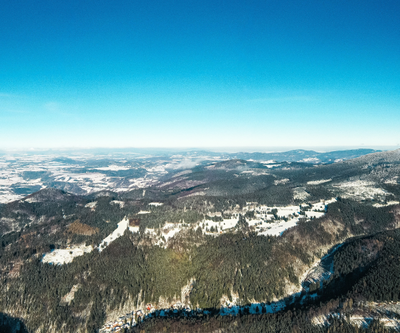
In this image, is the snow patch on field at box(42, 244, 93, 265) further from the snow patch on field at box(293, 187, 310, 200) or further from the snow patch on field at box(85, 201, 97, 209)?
the snow patch on field at box(293, 187, 310, 200)

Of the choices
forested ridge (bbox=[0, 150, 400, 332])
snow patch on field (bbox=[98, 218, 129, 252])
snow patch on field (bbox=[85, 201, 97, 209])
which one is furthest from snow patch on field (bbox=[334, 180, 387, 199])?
snow patch on field (bbox=[85, 201, 97, 209])

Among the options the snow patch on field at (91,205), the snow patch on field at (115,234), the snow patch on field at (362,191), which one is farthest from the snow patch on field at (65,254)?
the snow patch on field at (362,191)

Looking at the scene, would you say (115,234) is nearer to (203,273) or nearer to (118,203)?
(118,203)

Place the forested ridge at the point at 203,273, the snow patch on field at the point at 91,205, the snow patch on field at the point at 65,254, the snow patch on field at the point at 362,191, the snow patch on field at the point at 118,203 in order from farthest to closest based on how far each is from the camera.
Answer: the snow patch on field at the point at 118,203 → the snow patch on field at the point at 91,205 → the snow patch on field at the point at 362,191 → the snow patch on field at the point at 65,254 → the forested ridge at the point at 203,273

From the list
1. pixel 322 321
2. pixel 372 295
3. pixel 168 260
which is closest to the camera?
pixel 322 321

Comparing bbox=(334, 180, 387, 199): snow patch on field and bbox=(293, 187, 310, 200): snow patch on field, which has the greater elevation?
bbox=(334, 180, 387, 199): snow patch on field

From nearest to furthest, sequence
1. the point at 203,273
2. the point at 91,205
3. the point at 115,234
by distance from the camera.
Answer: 1. the point at 203,273
2. the point at 115,234
3. the point at 91,205

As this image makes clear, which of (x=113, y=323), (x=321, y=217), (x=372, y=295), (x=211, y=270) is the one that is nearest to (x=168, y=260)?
(x=211, y=270)

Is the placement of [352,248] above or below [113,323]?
above

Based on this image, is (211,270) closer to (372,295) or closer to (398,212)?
(372,295)

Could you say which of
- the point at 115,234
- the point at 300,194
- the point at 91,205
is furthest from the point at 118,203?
the point at 300,194

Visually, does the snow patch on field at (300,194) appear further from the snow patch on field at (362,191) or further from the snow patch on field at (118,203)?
the snow patch on field at (118,203)
